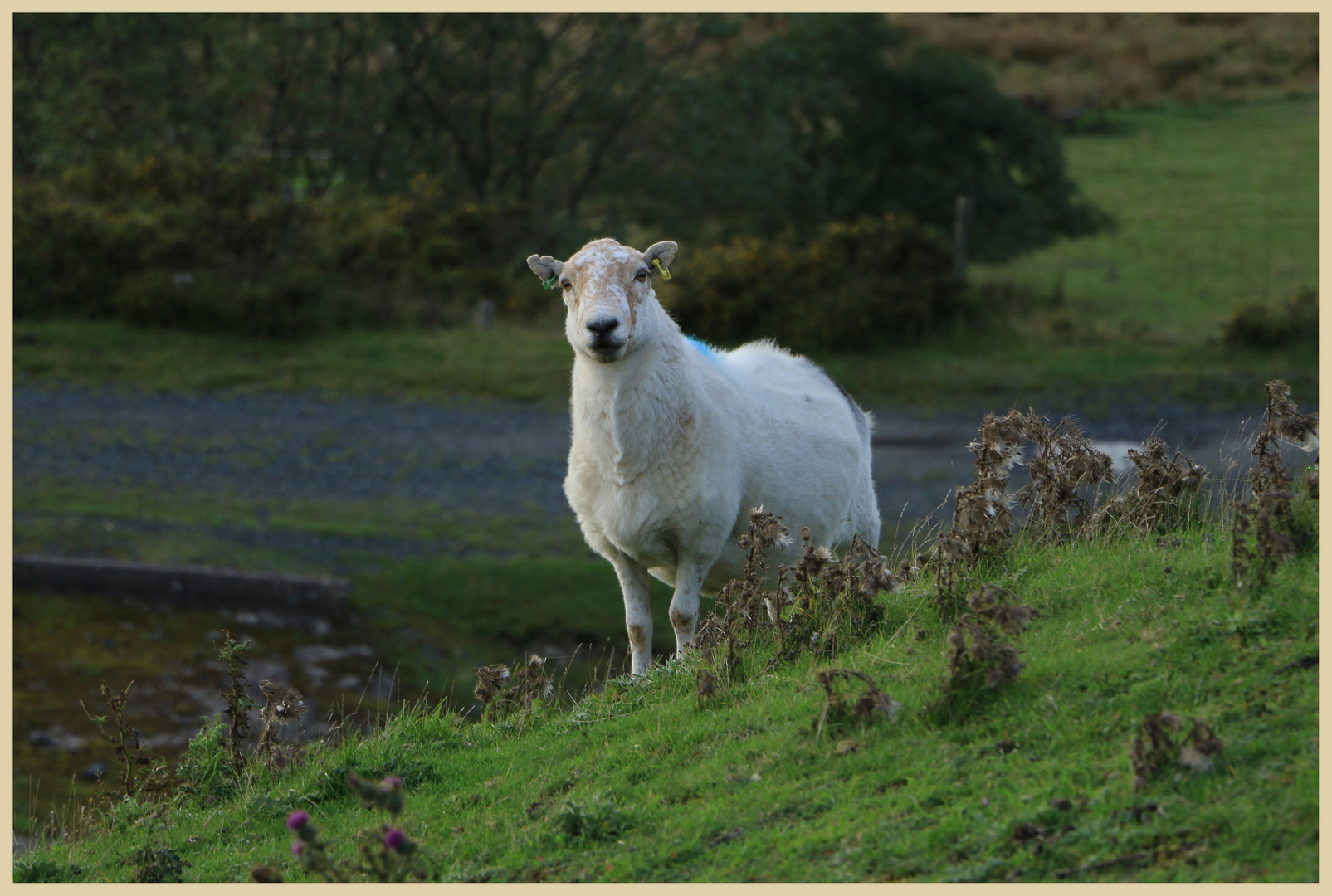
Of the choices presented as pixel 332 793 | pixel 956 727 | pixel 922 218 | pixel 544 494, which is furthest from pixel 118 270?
pixel 956 727

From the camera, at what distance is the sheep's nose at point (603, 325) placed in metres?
7.36

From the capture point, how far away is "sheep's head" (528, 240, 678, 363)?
7418mm

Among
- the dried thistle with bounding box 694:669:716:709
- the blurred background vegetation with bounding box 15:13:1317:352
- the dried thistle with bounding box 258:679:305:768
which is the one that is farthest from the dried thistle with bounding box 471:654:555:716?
the blurred background vegetation with bounding box 15:13:1317:352

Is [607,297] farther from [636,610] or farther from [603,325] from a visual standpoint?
[636,610]

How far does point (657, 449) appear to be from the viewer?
7781mm

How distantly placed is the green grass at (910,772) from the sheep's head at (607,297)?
1883 millimetres

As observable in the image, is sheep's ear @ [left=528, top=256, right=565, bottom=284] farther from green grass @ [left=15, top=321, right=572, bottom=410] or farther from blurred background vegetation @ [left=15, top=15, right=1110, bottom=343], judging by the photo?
blurred background vegetation @ [left=15, top=15, right=1110, bottom=343]

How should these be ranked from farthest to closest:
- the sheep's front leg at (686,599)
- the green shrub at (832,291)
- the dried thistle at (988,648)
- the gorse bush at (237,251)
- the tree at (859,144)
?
1. the tree at (859,144)
2. the gorse bush at (237,251)
3. the green shrub at (832,291)
4. the sheep's front leg at (686,599)
5. the dried thistle at (988,648)

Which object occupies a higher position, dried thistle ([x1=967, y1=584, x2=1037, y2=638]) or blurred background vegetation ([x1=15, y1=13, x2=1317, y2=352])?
blurred background vegetation ([x1=15, y1=13, x2=1317, y2=352])

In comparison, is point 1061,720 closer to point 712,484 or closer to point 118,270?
point 712,484

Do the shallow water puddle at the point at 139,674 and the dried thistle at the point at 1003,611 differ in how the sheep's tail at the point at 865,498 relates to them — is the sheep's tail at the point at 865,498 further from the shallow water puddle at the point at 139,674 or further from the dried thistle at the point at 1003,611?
the shallow water puddle at the point at 139,674

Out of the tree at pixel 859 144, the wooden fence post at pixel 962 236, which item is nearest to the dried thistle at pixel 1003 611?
the wooden fence post at pixel 962 236

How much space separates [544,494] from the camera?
1791cm

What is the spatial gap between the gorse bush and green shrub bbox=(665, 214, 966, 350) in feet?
15.7
